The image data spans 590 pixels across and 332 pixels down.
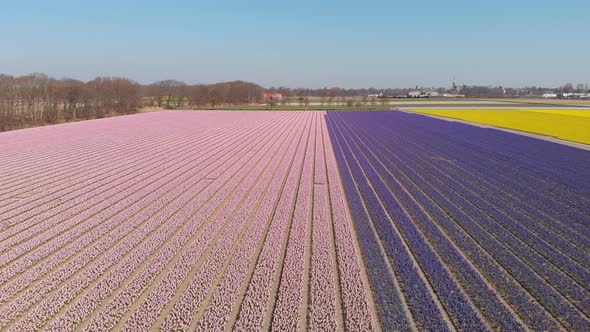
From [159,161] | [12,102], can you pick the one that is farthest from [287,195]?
[12,102]

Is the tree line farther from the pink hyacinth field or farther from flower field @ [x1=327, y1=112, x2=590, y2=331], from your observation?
flower field @ [x1=327, y1=112, x2=590, y2=331]

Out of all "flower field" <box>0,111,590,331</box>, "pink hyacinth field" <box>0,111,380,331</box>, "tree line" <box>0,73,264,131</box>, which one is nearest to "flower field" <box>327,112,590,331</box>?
"flower field" <box>0,111,590,331</box>

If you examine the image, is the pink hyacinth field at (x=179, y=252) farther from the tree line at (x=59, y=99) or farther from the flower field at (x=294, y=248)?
the tree line at (x=59, y=99)

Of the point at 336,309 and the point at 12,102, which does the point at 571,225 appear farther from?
the point at 12,102

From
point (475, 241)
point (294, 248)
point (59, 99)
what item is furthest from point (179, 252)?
point (59, 99)

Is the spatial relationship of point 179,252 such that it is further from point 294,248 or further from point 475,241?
point 475,241

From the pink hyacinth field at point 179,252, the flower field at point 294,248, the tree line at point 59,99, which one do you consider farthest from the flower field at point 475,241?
the tree line at point 59,99
